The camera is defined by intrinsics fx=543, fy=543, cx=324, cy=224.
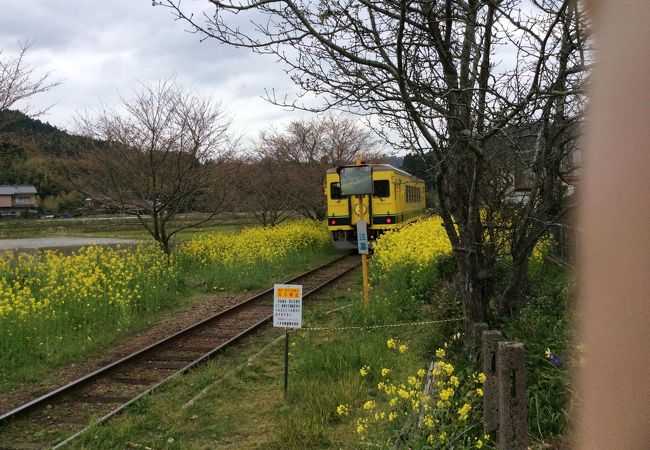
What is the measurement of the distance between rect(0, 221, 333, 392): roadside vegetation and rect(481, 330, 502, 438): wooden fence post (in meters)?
5.03

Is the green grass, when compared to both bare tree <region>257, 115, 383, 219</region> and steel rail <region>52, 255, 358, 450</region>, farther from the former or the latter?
bare tree <region>257, 115, 383, 219</region>

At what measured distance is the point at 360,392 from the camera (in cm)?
473

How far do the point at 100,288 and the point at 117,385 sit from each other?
3561 millimetres

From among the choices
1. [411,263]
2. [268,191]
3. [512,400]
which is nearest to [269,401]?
[512,400]

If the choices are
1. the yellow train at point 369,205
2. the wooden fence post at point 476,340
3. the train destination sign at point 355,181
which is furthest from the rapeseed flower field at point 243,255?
the wooden fence post at point 476,340

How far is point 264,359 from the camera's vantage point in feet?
21.0

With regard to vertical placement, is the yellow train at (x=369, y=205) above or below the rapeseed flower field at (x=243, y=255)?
above

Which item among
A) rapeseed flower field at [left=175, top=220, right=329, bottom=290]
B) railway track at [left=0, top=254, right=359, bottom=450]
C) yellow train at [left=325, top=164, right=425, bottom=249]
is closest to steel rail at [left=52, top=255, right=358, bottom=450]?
railway track at [left=0, top=254, right=359, bottom=450]

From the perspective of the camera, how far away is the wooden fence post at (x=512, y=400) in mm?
2871

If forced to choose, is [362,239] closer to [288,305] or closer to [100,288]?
[288,305]

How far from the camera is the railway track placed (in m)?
4.59

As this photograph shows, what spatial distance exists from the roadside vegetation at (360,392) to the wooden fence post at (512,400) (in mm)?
152

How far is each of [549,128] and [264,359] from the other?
3.98 m

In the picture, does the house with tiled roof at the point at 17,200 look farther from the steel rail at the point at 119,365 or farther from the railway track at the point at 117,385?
the railway track at the point at 117,385
